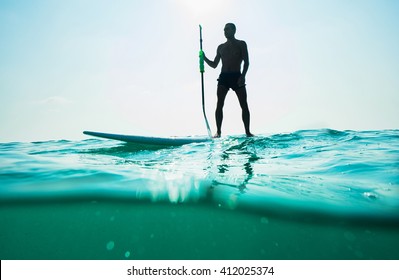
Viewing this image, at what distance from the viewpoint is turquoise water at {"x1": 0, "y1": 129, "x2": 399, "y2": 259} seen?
6.01 ft

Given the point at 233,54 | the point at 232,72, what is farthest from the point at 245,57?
the point at 232,72

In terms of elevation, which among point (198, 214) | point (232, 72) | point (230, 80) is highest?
point (232, 72)

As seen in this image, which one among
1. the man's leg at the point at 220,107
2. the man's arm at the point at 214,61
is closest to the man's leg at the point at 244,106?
the man's leg at the point at 220,107

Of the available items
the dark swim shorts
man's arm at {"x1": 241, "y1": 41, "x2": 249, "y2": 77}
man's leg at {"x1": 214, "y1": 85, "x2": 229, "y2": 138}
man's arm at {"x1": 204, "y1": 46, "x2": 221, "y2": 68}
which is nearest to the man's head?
man's arm at {"x1": 241, "y1": 41, "x2": 249, "y2": 77}

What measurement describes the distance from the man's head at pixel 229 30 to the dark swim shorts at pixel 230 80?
0.95 m

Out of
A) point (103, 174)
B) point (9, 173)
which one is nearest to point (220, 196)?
point (103, 174)

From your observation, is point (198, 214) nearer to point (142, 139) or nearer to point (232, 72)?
point (142, 139)

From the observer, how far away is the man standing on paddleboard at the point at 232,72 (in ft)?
21.8

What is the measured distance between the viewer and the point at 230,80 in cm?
675

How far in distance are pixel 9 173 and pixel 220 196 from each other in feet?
8.03

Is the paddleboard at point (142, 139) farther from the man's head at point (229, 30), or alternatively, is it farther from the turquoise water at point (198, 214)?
the man's head at point (229, 30)

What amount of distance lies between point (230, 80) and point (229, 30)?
1.27m

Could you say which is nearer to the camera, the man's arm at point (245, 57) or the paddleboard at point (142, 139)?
the paddleboard at point (142, 139)

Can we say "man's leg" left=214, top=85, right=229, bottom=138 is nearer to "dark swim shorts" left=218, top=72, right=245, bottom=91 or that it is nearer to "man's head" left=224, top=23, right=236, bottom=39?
"dark swim shorts" left=218, top=72, right=245, bottom=91
